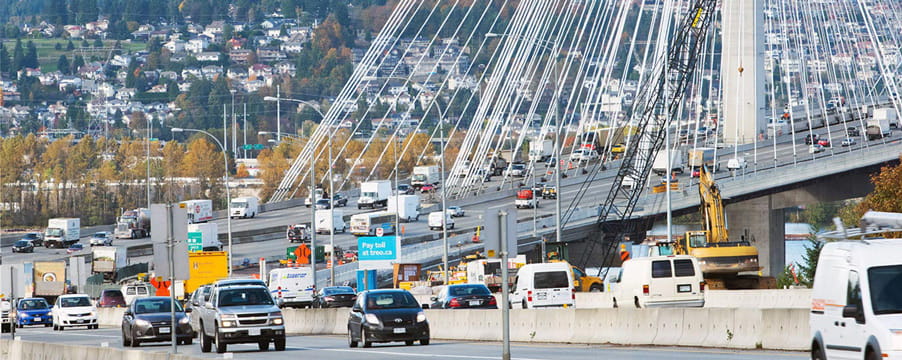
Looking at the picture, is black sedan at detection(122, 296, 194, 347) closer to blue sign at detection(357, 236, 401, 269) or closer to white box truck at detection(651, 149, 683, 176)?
blue sign at detection(357, 236, 401, 269)

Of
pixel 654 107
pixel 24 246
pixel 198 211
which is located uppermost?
pixel 654 107

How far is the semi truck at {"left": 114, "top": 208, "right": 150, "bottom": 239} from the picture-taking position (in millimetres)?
135875

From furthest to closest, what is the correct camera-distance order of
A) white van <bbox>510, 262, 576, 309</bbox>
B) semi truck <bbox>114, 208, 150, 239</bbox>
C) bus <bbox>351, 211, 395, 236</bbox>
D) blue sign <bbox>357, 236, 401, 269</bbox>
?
semi truck <bbox>114, 208, 150, 239</bbox> < bus <bbox>351, 211, 395, 236</bbox> < blue sign <bbox>357, 236, 401, 269</bbox> < white van <bbox>510, 262, 576, 309</bbox>

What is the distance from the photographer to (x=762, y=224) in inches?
4198

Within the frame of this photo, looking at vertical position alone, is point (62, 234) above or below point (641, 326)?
above

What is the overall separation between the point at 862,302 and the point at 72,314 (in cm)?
4114

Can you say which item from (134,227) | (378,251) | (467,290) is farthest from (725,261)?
(134,227)

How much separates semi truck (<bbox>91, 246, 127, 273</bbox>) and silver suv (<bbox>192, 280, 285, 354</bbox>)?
72326 mm

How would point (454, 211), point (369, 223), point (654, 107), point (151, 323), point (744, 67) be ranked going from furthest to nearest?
point (744, 67) → point (454, 211) → point (369, 223) → point (654, 107) → point (151, 323)

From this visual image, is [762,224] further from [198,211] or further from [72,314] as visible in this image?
[72,314]

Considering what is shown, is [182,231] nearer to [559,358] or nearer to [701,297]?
[559,358]

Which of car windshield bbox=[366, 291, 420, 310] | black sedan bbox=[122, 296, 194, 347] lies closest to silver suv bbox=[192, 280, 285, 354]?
car windshield bbox=[366, 291, 420, 310]

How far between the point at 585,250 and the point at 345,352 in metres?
70.9

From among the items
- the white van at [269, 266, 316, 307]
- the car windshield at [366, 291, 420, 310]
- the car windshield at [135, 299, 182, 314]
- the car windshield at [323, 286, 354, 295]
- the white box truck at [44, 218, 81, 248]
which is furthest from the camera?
the white box truck at [44, 218, 81, 248]
